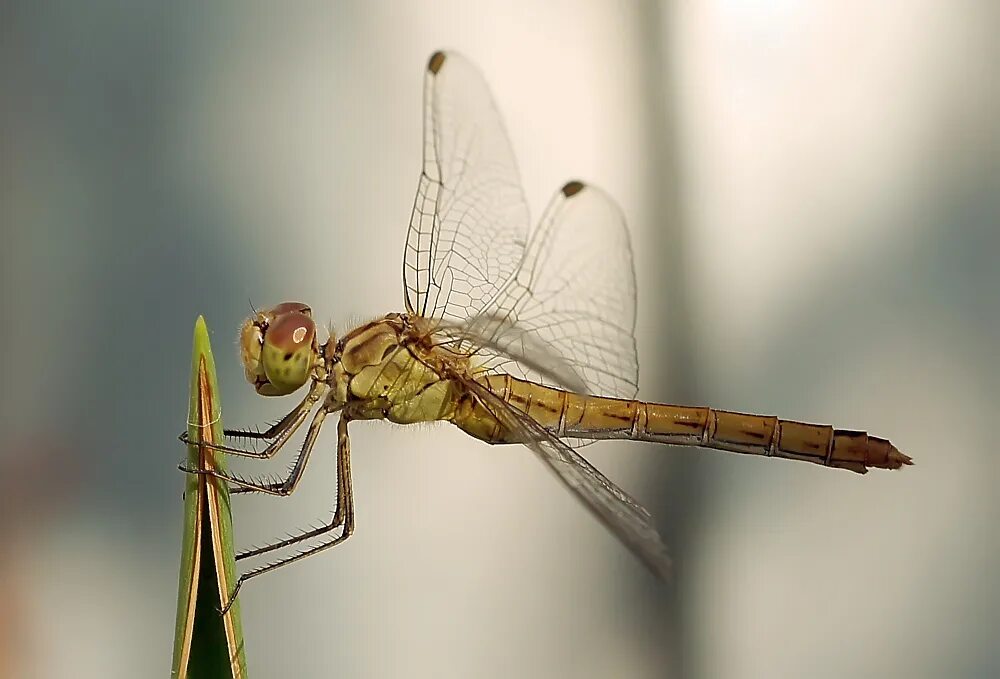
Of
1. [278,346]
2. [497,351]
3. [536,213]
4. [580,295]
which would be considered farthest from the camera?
[536,213]

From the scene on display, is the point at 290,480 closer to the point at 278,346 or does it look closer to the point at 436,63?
the point at 278,346

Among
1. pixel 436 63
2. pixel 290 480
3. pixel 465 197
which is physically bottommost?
pixel 290 480

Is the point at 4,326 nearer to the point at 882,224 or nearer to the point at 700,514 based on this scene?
the point at 700,514

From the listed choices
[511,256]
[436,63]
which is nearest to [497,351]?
[511,256]

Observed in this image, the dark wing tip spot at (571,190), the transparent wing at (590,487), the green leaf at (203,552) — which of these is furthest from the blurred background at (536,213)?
the green leaf at (203,552)

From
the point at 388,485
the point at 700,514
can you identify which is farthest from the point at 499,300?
the point at 700,514

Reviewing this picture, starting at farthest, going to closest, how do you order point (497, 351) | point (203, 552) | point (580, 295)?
point (580, 295), point (497, 351), point (203, 552)

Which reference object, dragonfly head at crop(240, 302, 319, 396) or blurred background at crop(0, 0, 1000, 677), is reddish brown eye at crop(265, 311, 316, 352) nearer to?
dragonfly head at crop(240, 302, 319, 396)
